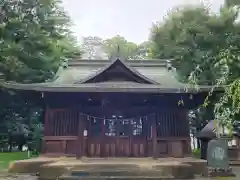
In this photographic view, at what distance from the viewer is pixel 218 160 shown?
1488 cm

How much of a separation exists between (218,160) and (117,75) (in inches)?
289

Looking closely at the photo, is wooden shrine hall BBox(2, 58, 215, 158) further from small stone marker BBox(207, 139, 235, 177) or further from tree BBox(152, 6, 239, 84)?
tree BBox(152, 6, 239, 84)

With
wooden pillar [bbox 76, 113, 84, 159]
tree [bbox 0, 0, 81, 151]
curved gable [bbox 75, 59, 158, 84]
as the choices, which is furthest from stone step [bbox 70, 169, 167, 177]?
tree [bbox 0, 0, 81, 151]

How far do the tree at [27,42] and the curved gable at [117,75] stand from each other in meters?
8.89

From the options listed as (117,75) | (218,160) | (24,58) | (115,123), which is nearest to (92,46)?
(24,58)

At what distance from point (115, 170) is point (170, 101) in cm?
564

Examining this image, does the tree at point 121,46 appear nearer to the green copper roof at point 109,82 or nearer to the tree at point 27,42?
the tree at point 27,42

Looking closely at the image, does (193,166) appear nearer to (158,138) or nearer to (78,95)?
(158,138)

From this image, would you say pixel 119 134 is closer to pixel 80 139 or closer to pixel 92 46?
pixel 80 139

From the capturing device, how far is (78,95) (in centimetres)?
1595

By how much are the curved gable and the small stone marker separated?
4797 mm

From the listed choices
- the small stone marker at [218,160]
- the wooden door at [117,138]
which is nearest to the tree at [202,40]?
the small stone marker at [218,160]

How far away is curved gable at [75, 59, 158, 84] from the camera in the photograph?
665 inches

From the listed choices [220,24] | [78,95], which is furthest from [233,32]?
[78,95]
